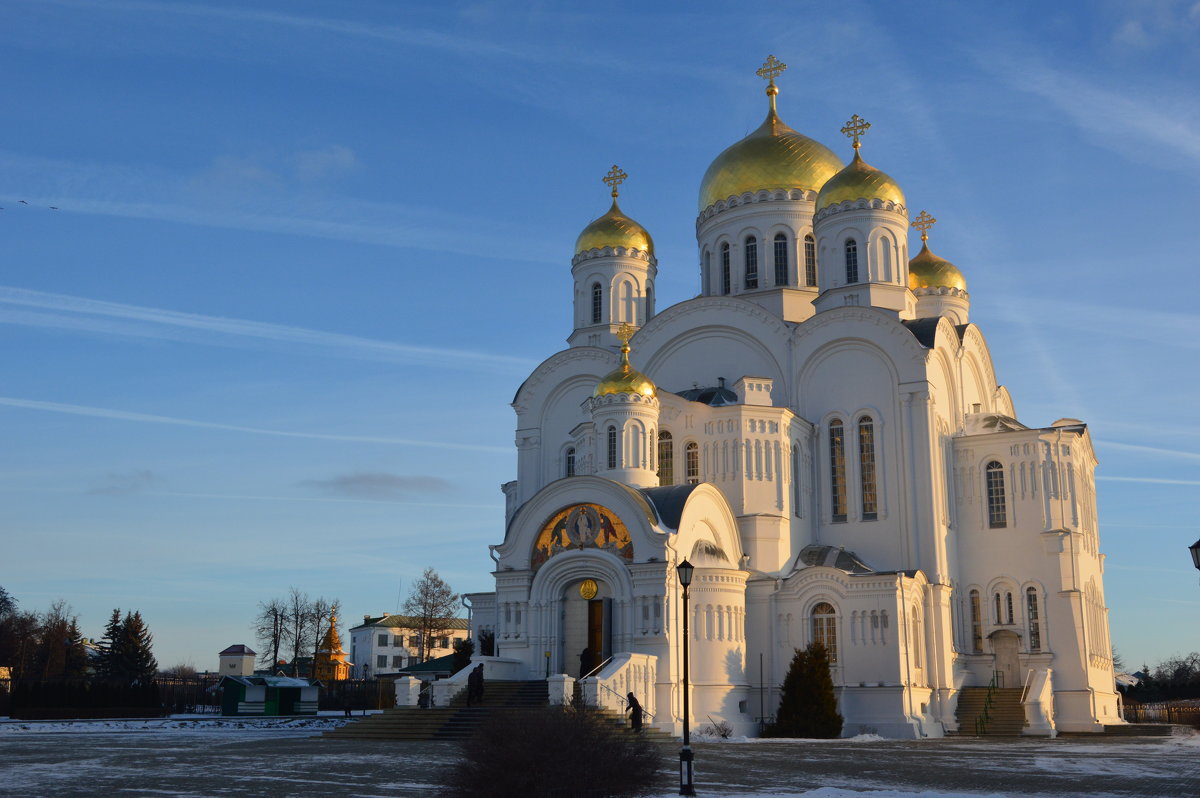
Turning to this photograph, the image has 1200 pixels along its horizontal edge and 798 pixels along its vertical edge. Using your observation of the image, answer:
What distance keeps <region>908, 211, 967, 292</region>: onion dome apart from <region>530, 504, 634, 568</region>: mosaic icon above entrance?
17237 mm

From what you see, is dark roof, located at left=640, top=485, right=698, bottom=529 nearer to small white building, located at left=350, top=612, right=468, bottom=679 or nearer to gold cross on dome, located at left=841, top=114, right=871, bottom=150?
gold cross on dome, located at left=841, top=114, right=871, bottom=150

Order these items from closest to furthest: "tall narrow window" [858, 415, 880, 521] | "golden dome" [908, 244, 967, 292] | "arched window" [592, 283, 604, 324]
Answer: "tall narrow window" [858, 415, 880, 521]
"arched window" [592, 283, 604, 324]
"golden dome" [908, 244, 967, 292]

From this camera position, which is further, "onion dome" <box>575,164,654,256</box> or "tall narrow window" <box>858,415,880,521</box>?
"onion dome" <box>575,164,654,256</box>

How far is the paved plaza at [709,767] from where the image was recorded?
13.0 metres

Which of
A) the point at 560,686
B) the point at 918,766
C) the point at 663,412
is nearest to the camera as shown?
the point at 918,766

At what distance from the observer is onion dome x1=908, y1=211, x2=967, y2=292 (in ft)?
126

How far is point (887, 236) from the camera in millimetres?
31312

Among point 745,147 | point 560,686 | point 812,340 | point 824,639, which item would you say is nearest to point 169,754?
point 560,686

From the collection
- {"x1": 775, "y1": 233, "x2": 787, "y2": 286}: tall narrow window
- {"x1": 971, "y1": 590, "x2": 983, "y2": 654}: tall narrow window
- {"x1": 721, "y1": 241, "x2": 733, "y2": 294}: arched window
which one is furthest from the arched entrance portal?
{"x1": 775, "y1": 233, "x2": 787, "y2": 286}: tall narrow window

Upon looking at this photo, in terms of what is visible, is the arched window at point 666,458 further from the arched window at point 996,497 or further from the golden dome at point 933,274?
the golden dome at point 933,274

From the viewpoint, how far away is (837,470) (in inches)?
1163

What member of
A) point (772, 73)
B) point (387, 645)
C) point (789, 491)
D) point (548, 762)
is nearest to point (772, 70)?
point (772, 73)

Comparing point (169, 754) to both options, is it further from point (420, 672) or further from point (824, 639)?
point (420, 672)

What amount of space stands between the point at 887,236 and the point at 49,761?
23.2 m
